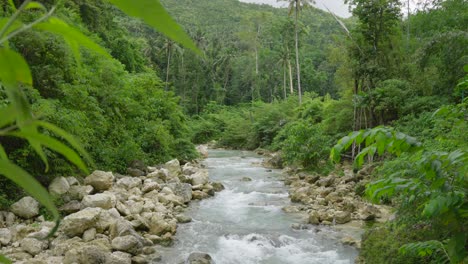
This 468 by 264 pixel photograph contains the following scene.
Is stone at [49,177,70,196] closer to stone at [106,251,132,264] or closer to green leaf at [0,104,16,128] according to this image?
stone at [106,251,132,264]

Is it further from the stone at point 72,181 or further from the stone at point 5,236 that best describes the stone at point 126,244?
the stone at point 72,181

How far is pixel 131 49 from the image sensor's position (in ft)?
76.5

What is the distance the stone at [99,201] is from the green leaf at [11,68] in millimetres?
8458

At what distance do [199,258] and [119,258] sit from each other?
1303mm

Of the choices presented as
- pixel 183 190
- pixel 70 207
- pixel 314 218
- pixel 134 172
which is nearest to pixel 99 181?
pixel 70 207

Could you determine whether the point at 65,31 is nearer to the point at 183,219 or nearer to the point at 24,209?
the point at 24,209

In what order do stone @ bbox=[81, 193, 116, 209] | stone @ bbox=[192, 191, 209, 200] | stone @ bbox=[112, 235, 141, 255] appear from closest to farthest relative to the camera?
stone @ bbox=[112, 235, 141, 255], stone @ bbox=[81, 193, 116, 209], stone @ bbox=[192, 191, 209, 200]

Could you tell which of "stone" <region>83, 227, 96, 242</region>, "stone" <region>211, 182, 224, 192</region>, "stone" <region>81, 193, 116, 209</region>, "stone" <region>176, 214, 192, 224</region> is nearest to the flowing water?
"stone" <region>176, 214, 192, 224</region>

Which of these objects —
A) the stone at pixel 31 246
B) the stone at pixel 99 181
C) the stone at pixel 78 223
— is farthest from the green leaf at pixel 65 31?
the stone at pixel 99 181

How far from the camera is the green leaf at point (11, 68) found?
0.41 meters

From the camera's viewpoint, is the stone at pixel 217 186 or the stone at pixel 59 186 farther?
the stone at pixel 217 186

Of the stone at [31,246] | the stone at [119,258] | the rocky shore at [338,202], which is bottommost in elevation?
the rocky shore at [338,202]

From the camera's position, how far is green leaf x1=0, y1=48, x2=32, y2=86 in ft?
1.33

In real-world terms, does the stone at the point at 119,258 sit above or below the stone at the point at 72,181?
below
